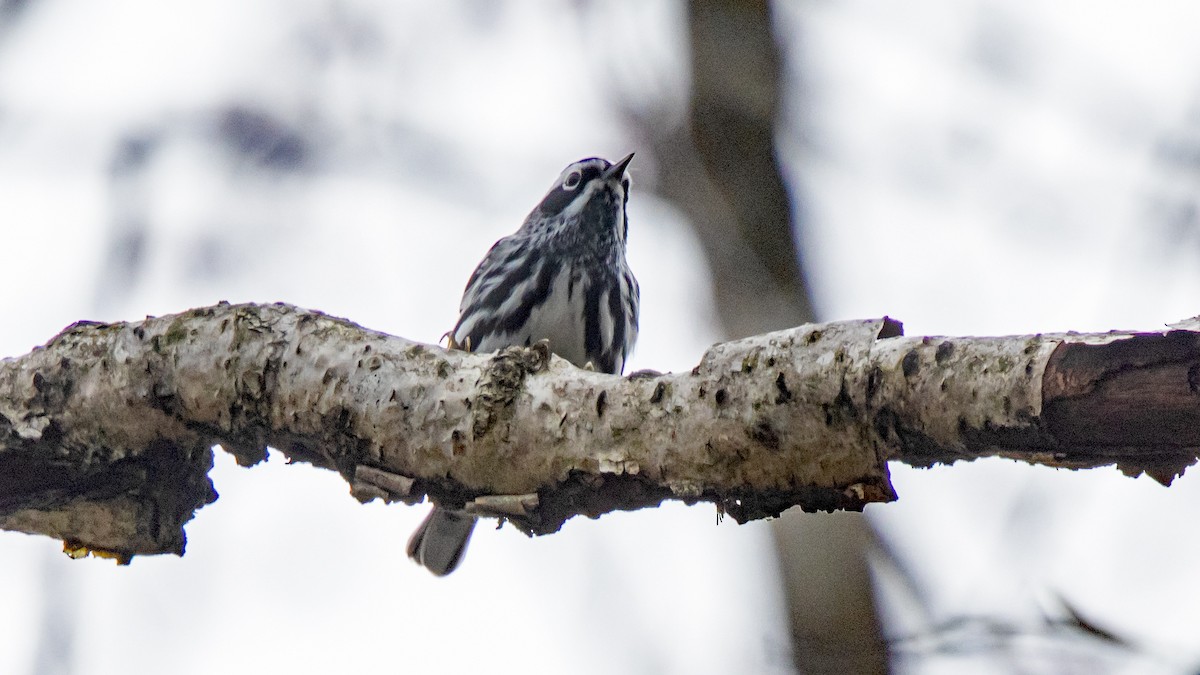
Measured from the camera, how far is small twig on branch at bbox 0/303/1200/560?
7.00 feet

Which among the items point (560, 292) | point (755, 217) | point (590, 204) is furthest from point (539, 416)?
point (590, 204)

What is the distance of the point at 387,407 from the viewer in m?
2.95

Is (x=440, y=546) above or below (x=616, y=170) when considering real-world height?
below

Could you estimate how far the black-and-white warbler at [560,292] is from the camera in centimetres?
595

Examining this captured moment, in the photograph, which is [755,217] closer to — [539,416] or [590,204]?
[539,416]

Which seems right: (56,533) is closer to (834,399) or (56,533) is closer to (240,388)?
(240,388)

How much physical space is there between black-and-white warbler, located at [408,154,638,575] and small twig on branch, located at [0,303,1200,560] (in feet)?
8.55

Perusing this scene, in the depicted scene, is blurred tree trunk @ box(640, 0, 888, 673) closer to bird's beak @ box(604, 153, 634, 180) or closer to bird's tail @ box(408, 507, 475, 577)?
bird's beak @ box(604, 153, 634, 180)

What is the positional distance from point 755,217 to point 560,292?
2008 millimetres

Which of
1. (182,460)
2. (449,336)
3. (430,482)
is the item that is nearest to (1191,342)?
(430,482)

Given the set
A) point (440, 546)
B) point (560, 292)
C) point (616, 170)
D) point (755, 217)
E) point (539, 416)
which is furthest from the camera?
point (616, 170)

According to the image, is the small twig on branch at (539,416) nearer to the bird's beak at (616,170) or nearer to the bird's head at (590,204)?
the bird's head at (590,204)

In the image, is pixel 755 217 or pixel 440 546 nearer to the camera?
pixel 755 217

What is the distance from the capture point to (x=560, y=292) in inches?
244
